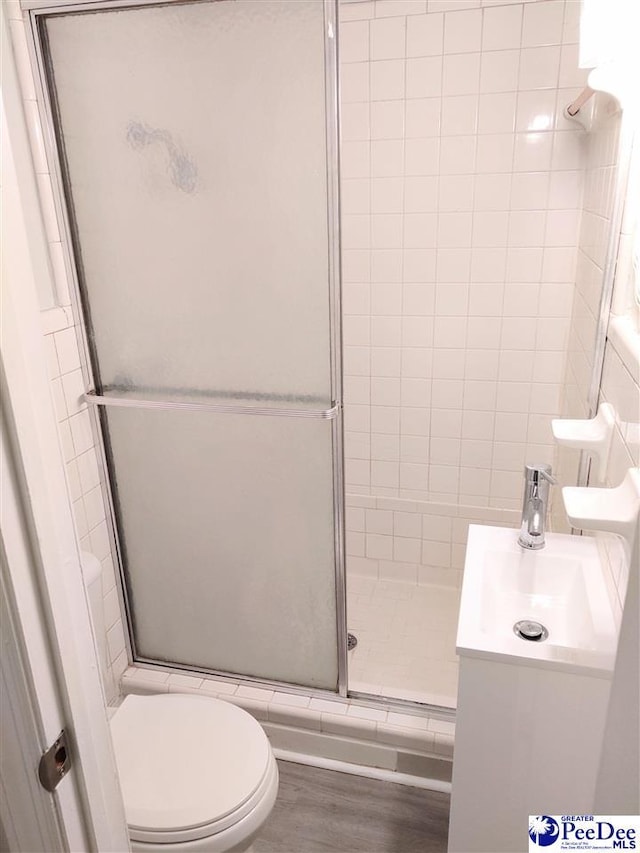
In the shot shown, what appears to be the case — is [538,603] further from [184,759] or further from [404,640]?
[404,640]

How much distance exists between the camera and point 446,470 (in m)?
2.68

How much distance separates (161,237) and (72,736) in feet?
4.20

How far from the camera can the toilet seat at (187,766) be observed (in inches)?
54.8

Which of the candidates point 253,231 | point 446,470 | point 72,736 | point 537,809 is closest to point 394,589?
point 446,470

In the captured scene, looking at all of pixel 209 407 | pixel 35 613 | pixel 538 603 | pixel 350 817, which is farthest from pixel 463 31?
pixel 350 817

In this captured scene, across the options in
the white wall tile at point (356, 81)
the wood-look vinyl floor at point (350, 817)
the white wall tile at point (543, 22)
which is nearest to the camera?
the wood-look vinyl floor at point (350, 817)

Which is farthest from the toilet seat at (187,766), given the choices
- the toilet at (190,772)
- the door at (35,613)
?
the door at (35,613)

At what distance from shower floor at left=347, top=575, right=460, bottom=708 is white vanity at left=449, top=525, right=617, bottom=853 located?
701 mm

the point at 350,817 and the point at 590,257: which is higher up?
the point at 590,257

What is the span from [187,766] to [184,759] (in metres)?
0.02

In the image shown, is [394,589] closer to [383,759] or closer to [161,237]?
[383,759]

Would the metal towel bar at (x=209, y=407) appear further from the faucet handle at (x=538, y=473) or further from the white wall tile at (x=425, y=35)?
the white wall tile at (x=425, y=35)

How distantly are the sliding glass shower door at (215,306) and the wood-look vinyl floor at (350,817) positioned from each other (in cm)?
29

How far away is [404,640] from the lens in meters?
2.46
